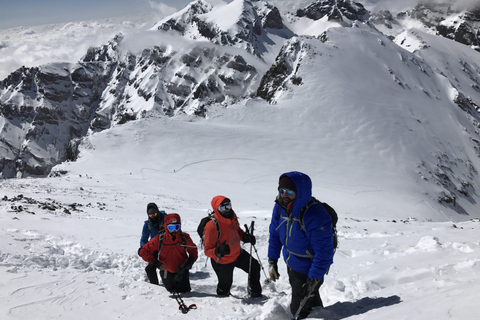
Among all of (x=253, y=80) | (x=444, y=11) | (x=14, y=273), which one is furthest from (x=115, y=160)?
(x=444, y=11)

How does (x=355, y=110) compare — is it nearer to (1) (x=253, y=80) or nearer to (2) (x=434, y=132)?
(2) (x=434, y=132)

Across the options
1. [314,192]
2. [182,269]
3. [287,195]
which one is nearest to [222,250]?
[182,269]

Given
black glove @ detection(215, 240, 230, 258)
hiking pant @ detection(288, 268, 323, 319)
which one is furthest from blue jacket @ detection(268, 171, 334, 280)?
black glove @ detection(215, 240, 230, 258)

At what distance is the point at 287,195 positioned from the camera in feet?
15.6

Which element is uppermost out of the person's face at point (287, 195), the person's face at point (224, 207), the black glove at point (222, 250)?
the person's face at point (287, 195)

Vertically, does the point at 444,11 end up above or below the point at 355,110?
above

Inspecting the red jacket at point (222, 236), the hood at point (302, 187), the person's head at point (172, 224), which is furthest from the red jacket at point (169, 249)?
the hood at point (302, 187)

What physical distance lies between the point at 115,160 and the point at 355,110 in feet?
103

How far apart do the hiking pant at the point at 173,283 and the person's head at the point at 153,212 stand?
65.9 inches

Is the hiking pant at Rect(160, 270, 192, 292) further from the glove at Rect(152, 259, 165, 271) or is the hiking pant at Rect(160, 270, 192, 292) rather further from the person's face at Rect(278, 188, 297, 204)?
the person's face at Rect(278, 188, 297, 204)

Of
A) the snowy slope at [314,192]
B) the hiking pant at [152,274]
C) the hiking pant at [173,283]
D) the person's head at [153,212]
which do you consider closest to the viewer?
the snowy slope at [314,192]

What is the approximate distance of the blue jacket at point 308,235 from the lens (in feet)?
15.2

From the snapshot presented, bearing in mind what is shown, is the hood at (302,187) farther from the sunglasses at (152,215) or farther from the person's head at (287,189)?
the sunglasses at (152,215)

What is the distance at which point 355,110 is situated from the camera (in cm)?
4556
